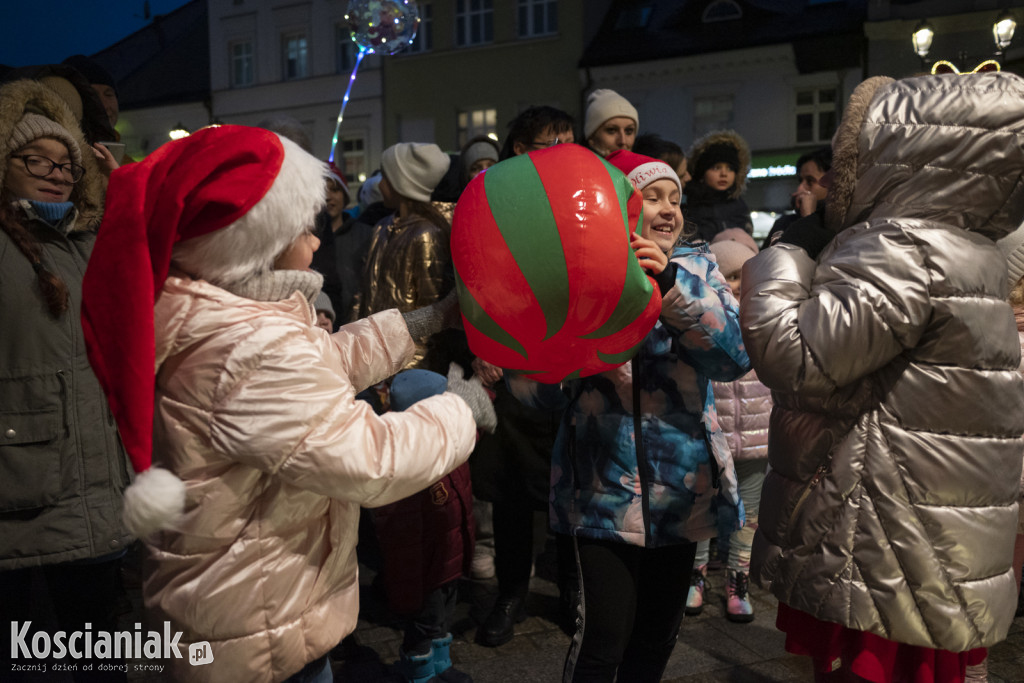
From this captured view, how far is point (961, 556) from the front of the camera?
6.53 ft

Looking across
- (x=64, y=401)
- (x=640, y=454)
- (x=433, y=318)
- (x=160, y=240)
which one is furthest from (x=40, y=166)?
(x=640, y=454)

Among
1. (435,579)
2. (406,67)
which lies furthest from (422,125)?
(435,579)

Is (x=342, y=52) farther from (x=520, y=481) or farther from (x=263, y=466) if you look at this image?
(x=263, y=466)

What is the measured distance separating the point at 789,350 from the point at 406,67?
1006 inches

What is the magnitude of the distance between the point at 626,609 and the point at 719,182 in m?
4.04

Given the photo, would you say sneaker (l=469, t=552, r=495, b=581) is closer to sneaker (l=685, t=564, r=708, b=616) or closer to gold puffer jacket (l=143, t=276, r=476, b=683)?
sneaker (l=685, t=564, r=708, b=616)

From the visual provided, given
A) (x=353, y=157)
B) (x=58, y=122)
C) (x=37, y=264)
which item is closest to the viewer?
(x=37, y=264)

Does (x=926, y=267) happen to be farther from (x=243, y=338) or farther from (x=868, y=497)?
(x=243, y=338)

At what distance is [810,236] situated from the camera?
222 centimetres

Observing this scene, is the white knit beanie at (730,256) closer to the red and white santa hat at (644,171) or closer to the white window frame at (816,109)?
the red and white santa hat at (644,171)

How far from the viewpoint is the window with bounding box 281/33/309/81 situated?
27359mm

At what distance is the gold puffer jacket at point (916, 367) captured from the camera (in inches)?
76.3

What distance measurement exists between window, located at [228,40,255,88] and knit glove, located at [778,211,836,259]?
29367 mm

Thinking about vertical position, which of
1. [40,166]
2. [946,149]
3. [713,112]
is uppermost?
[713,112]
